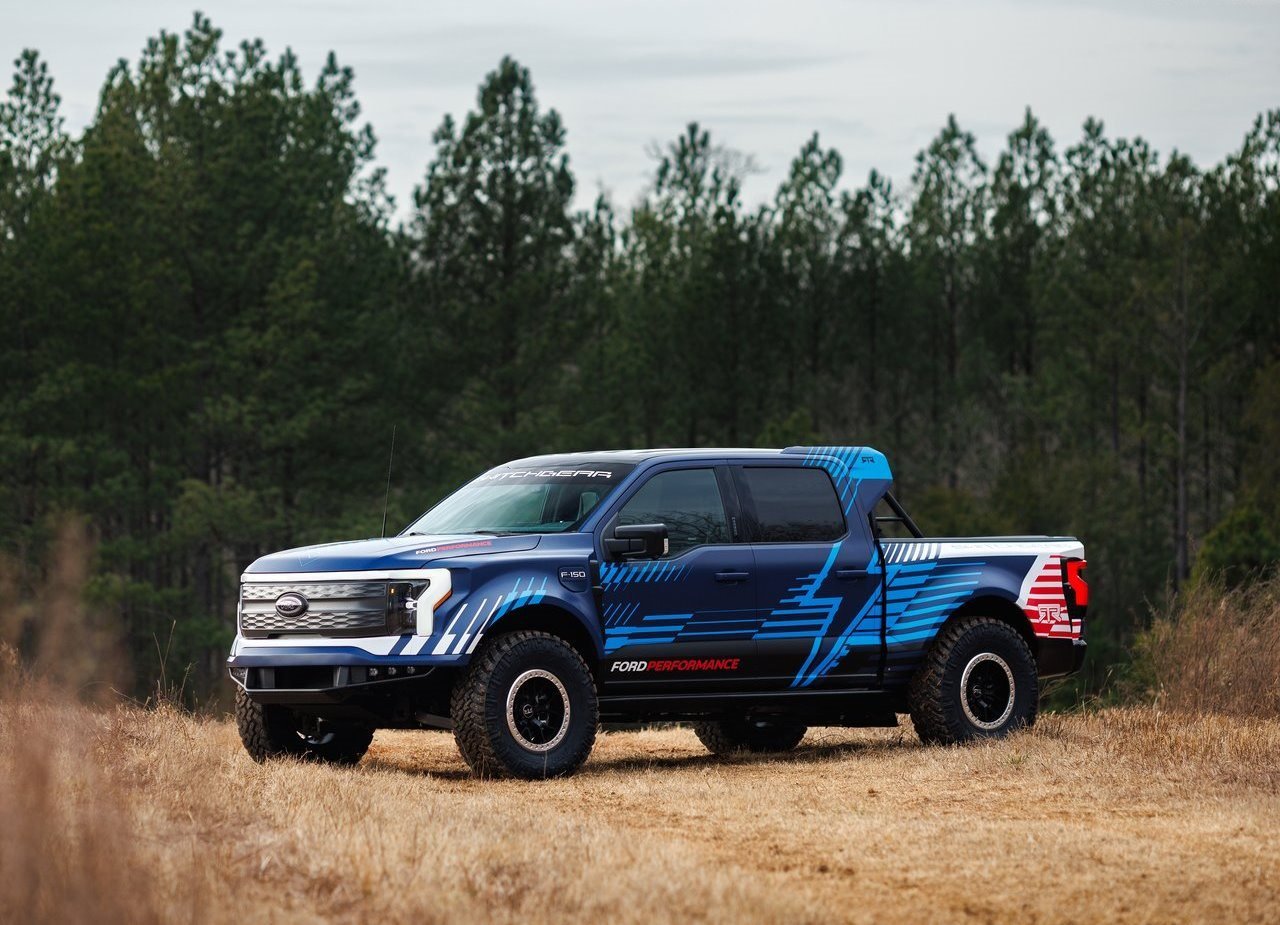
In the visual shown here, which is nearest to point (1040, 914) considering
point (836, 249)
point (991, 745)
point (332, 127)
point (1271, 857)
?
point (1271, 857)

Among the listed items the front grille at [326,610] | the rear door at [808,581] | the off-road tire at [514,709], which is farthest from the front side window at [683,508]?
the front grille at [326,610]

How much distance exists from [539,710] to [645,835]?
103 inches

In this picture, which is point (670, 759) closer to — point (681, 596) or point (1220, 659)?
point (681, 596)

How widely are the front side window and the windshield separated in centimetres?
21

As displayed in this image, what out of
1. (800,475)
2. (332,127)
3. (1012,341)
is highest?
(332,127)

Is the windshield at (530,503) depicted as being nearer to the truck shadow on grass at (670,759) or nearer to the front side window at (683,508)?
the front side window at (683,508)

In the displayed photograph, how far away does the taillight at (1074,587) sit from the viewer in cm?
1359

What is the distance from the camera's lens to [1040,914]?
7.14 meters

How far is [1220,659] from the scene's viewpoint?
1512 centimetres

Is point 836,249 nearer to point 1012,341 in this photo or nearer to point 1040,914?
point 1012,341

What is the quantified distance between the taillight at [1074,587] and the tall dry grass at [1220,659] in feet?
6.25

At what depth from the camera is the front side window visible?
39.0 feet

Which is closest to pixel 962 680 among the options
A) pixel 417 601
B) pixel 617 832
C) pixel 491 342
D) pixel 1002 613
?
pixel 1002 613

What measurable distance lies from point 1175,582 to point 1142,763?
1653 inches
